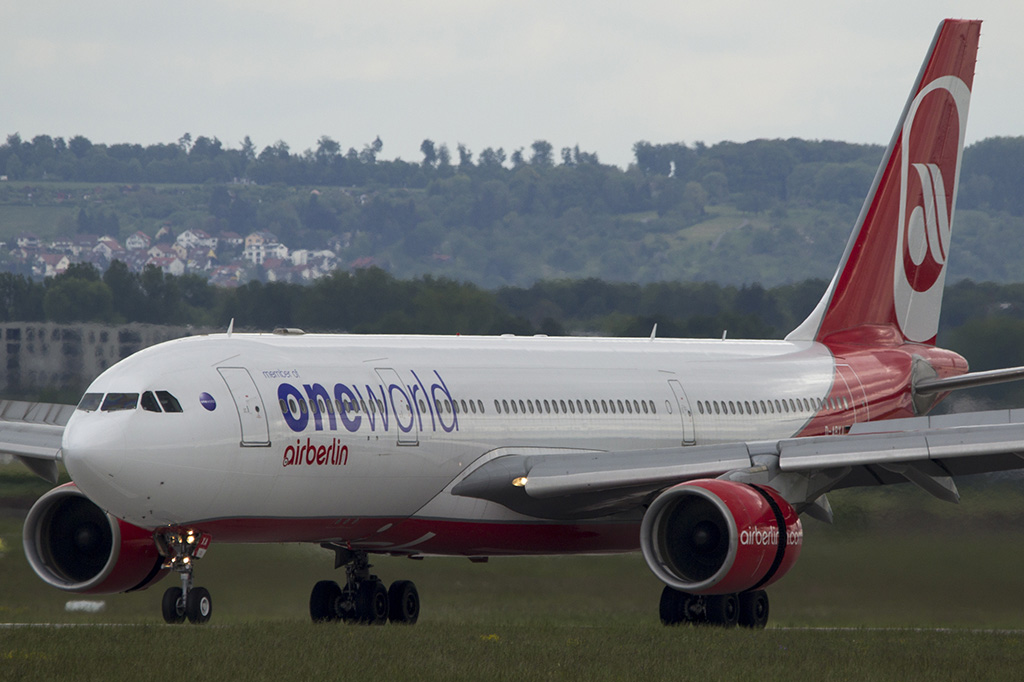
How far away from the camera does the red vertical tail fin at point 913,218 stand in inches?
998

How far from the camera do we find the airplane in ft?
53.0

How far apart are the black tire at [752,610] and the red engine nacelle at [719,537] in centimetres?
167

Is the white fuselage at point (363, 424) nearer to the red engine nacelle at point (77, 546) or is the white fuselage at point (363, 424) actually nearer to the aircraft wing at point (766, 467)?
the aircraft wing at point (766, 467)

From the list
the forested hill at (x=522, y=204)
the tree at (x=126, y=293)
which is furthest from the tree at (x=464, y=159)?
the tree at (x=126, y=293)

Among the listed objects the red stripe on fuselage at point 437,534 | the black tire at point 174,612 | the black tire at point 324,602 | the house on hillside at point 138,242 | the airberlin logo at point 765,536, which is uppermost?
the house on hillside at point 138,242

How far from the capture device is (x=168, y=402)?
15977mm

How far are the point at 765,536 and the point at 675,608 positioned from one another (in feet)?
6.67

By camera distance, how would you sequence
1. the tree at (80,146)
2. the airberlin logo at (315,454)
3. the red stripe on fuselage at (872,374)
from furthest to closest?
the tree at (80,146)
the red stripe on fuselage at (872,374)
the airberlin logo at (315,454)

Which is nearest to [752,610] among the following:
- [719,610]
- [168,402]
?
[719,610]

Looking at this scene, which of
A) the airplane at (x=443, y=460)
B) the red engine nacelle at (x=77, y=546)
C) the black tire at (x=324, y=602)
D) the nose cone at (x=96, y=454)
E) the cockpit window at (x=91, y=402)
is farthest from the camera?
the black tire at (x=324, y=602)

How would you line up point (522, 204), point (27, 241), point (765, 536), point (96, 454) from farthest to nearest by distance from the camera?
1. point (522, 204)
2. point (27, 241)
3. point (765, 536)
4. point (96, 454)

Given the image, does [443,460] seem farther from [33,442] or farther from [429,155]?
[429,155]

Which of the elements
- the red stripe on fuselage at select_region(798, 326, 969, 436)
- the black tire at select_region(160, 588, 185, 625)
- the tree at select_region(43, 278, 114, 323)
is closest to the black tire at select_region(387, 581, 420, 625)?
the black tire at select_region(160, 588, 185, 625)

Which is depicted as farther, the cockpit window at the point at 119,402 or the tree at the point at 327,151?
the tree at the point at 327,151
